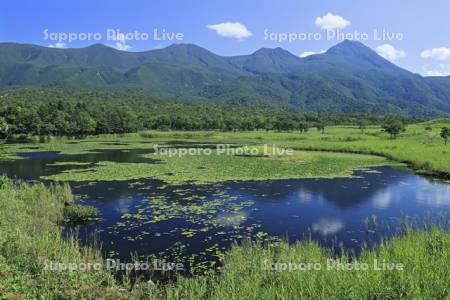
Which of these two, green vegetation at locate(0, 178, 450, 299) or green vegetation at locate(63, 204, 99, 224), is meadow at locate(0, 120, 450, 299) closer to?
green vegetation at locate(0, 178, 450, 299)

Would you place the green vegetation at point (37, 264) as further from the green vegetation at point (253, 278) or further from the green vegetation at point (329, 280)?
the green vegetation at point (329, 280)

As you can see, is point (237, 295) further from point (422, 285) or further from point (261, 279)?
point (422, 285)

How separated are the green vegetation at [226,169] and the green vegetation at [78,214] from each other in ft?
48.4

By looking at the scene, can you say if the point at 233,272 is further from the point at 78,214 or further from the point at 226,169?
the point at 226,169

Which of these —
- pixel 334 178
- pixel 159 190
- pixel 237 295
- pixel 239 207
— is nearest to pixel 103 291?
pixel 237 295

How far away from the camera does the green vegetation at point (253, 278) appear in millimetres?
13055

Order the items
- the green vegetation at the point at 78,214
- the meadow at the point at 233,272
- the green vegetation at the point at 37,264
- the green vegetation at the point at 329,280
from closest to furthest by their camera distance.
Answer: the green vegetation at the point at 329,280 < the meadow at the point at 233,272 < the green vegetation at the point at 37,264 < the green vegetation at the point at 78,214

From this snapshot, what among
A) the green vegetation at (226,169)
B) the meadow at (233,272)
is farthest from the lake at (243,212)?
the green vegetation at (226,169)

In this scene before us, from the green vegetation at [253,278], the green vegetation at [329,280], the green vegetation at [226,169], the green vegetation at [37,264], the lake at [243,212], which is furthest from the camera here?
the green vegetation at [226,169]

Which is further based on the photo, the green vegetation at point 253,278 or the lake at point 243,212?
the lake at point 243,212

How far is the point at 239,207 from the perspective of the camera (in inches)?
1251

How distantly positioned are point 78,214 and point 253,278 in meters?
16.8

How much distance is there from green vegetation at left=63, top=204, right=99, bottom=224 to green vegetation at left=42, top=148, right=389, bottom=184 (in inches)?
581

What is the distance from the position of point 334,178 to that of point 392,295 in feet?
113
